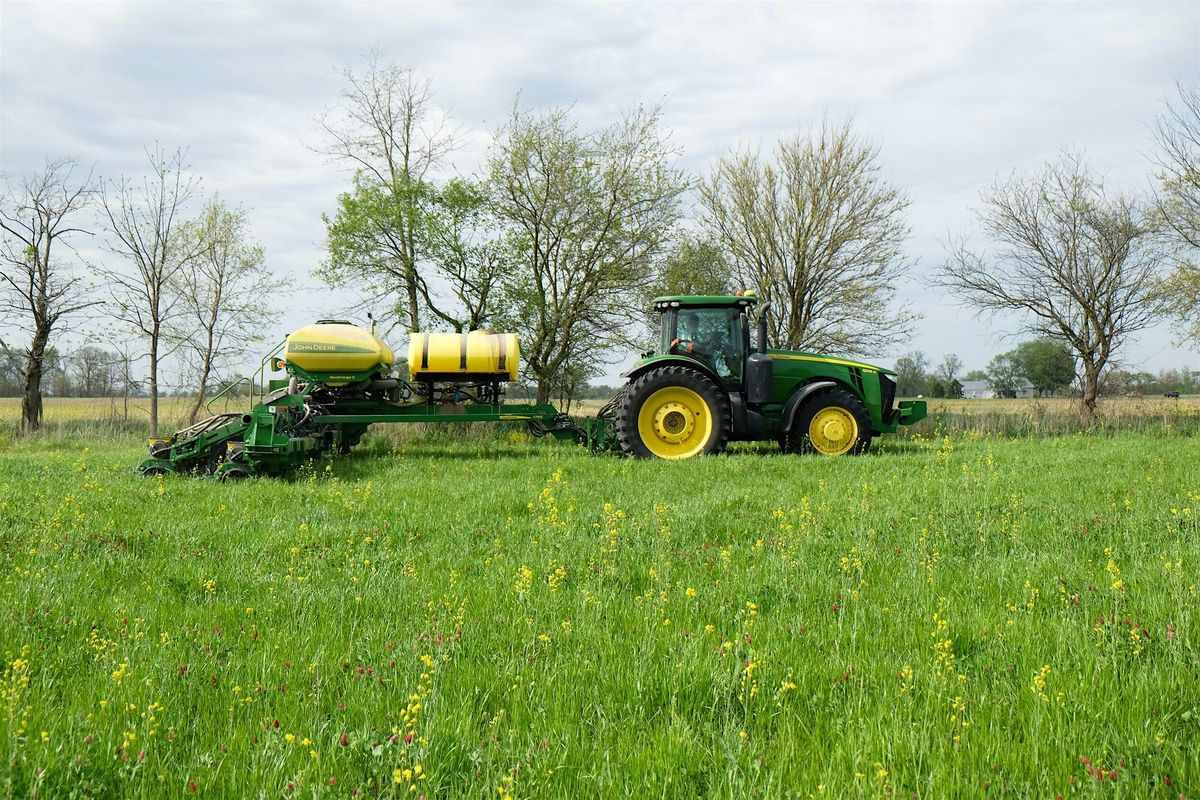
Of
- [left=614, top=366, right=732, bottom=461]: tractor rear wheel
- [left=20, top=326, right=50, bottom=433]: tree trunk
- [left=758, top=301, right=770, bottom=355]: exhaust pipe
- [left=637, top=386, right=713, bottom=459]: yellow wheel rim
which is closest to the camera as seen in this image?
[left=758, top=301, right=770, bottom=355]: exhaust pipe

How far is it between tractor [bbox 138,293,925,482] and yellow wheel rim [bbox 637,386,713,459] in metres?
0.02

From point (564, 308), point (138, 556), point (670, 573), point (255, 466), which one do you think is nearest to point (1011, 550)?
point (670, 573)

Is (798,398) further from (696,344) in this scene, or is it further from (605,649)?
(605,649)

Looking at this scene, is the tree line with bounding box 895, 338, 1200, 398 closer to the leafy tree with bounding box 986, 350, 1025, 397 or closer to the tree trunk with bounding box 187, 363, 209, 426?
the leafy tree with bounding box 986, 350, 1025, 397

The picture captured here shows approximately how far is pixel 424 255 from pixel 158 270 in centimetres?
732

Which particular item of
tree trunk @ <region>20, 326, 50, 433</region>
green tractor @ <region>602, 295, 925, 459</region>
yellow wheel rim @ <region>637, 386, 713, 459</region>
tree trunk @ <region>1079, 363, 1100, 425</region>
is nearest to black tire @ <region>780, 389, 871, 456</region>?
green tractor @ <region>602, 295, 925, 459</region>

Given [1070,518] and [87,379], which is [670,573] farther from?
[87,379]

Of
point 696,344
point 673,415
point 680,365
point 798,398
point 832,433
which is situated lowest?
point 832,433

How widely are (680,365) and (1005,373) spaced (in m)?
70.5

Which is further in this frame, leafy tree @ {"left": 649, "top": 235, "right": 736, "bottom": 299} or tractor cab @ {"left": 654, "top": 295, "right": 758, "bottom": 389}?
leafy tree @ {"left": 649, "top": 235, "right": 736, "bottom": 299}

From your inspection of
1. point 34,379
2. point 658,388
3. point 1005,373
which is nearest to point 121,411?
point 34,379

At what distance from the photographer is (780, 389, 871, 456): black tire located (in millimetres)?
11352

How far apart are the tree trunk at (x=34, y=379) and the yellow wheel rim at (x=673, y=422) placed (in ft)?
57.4

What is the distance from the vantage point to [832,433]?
11.4 metres
